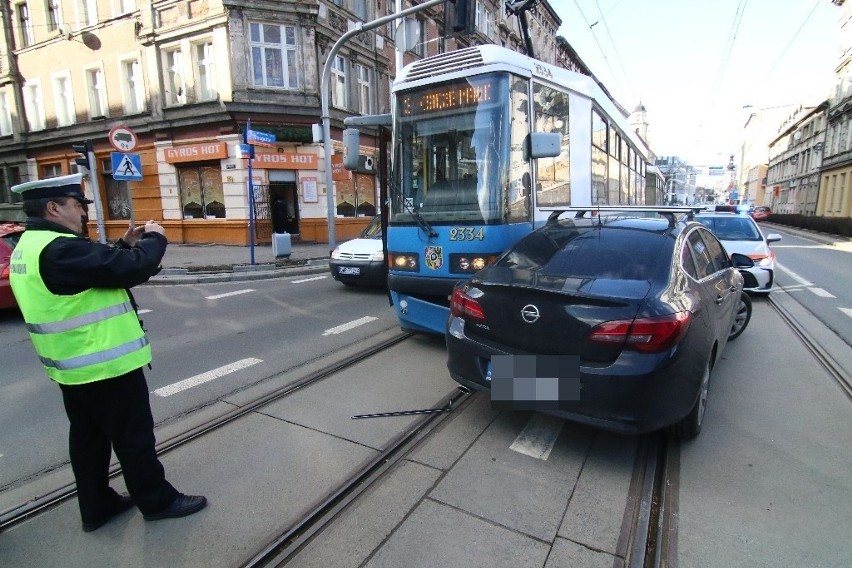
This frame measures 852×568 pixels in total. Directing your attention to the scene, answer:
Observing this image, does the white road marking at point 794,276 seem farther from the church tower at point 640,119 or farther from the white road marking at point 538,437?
the church tower at point 640,119

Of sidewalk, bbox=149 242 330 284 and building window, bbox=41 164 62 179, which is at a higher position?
building window, bbox=41 164 62 179

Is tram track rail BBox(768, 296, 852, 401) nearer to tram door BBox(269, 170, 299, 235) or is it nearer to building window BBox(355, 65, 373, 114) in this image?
tram door BBox(269, 170, 299, 235)

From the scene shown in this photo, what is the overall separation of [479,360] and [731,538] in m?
1.75

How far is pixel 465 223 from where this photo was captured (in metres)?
4.86

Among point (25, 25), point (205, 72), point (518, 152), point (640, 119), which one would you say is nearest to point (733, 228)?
point (518, 152)

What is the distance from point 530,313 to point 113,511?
279 cm

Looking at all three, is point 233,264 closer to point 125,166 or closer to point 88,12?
point 125,166

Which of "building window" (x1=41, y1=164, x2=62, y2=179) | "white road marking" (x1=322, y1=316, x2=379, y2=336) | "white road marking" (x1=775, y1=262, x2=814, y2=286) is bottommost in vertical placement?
"white road marking" (x1=775, y1=262, x2=814, y2=286)

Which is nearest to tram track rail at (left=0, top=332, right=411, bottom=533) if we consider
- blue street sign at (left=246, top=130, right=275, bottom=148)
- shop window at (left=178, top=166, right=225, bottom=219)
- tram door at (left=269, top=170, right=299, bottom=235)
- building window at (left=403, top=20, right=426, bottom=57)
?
blue street sign at (left=246, top=130, right=275, bottom=148)

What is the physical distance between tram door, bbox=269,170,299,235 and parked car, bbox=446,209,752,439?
15196 mm

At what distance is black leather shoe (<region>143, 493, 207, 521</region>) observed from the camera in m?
2.62

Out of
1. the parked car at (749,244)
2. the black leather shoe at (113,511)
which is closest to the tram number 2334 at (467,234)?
the black leather shoe at (113,511)

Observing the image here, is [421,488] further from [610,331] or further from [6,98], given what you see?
[6,98]

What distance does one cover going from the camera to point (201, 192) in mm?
17906
